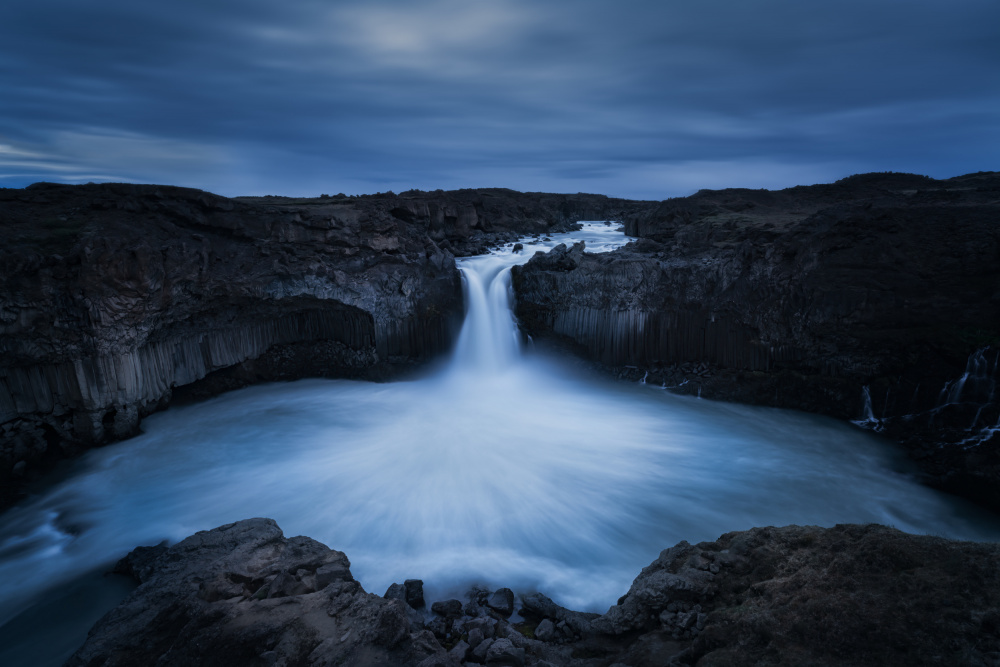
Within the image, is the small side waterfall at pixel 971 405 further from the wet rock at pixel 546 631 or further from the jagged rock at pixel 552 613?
the wet rock at pixel 546 631

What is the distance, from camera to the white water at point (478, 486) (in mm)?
6988

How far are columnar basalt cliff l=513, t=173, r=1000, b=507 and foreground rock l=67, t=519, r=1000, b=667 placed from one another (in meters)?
7.29

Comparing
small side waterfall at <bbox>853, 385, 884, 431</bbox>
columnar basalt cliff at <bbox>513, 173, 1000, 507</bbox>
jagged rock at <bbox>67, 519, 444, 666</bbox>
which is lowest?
small side waterfall at <bbox>853, 385, 884, 431</bbox>

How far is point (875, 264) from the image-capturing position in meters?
10.3

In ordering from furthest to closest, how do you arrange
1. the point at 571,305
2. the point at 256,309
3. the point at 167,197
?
the point at 571,305 → the point at 256,309 → the point at 167,197

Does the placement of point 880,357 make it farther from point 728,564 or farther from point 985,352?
point 728,564

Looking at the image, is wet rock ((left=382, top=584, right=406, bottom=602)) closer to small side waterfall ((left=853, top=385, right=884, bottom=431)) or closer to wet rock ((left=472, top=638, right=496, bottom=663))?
wet rock ((left=472, top=638, right=496, bottom=663))

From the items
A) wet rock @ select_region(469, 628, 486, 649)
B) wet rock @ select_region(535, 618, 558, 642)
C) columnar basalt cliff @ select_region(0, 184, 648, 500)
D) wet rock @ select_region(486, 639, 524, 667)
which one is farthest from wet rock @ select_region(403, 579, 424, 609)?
columnar basalt cliff @ select_region(0, 184, 648, 500)

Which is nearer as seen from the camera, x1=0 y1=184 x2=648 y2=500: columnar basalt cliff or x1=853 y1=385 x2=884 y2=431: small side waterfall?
x1=0 y1=184 x2=648 y2=500: columnar basalt cliff

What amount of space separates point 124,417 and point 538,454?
8.83 metres

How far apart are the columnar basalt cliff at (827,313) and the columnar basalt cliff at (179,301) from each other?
419 cm

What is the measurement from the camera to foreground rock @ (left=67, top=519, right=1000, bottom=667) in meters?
2.99

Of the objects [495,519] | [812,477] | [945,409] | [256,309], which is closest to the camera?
[495,519]

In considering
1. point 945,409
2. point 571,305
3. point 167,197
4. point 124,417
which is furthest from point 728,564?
point 167,197
